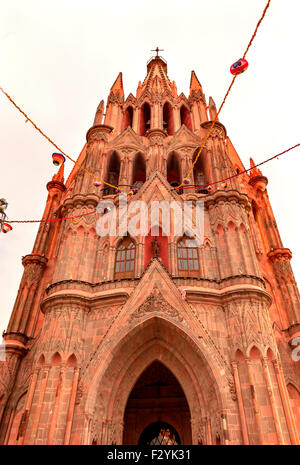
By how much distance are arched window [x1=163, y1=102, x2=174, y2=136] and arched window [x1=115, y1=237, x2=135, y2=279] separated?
527 inches

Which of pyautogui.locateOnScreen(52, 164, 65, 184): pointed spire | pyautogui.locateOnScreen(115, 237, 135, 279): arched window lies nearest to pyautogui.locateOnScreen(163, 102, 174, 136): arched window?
pyautogui.locateOnScreen(52, 164, 65, 184): pointed spire

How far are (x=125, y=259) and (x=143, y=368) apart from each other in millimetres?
6306

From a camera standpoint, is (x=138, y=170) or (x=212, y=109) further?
(x=212, y=109)

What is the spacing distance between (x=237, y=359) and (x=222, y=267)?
5139 mm

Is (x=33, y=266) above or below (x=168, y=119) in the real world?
below

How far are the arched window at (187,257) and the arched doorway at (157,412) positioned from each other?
565cm

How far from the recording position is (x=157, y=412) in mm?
19797

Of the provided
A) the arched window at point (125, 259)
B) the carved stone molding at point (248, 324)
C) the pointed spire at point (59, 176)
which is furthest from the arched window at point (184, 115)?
the carved stone molding at point (248, 324)

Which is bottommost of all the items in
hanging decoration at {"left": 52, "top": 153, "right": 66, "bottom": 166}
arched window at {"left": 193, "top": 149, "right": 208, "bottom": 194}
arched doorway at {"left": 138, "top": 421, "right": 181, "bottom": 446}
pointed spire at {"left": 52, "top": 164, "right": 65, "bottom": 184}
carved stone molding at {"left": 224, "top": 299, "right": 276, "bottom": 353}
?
arched doorway at {"left": 138, "top": 421, "right": 181, "bottom": 446}

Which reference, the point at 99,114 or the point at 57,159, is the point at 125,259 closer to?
the point at 57,159

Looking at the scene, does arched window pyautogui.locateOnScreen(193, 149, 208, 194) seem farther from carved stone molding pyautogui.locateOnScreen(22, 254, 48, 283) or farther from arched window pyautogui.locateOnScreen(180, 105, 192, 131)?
carved stone molding pyautogui.locateOnScreen(22, 254, 48, 283)

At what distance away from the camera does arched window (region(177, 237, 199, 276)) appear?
1858 centimetres

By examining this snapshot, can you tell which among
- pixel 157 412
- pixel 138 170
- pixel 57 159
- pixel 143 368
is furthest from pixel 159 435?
pixel 138 170
